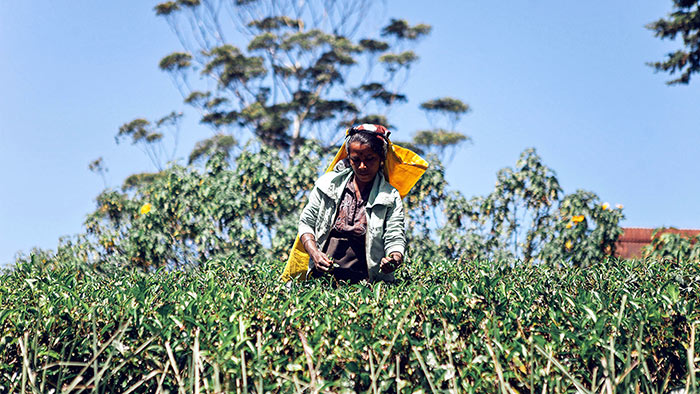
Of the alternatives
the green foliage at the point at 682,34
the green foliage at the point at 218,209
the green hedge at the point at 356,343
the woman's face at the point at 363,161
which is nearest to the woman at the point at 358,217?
the woman's face at the point at 363,161

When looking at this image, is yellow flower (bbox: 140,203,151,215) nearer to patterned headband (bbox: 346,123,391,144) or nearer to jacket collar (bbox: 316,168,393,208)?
jacket collar (bbox: 316,168,393,208)

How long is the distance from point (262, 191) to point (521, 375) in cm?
594

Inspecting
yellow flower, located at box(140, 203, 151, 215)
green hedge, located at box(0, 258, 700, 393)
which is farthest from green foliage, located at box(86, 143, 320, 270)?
green hedge, located at box(0, 258, 700, 393)

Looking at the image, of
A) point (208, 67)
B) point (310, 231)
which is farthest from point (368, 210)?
point (208, 67)

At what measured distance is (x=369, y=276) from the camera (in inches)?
158

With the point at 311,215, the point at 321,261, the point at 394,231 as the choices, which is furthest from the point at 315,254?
the point at 394,231

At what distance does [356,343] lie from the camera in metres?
2.38

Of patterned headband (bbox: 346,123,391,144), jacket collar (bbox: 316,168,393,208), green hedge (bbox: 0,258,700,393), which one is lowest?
green hedge (bbox: 0,258,700,393)

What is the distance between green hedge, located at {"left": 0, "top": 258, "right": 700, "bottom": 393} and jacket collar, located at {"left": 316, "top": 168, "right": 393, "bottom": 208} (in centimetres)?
103

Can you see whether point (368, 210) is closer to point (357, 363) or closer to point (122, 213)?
point (357, 363)

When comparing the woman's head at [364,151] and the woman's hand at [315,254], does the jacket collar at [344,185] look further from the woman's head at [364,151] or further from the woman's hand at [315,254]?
the woman's hand at [315,254]

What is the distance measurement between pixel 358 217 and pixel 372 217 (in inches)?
4.1

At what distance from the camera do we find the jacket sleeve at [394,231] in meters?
3.96

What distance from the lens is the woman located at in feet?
13.0
